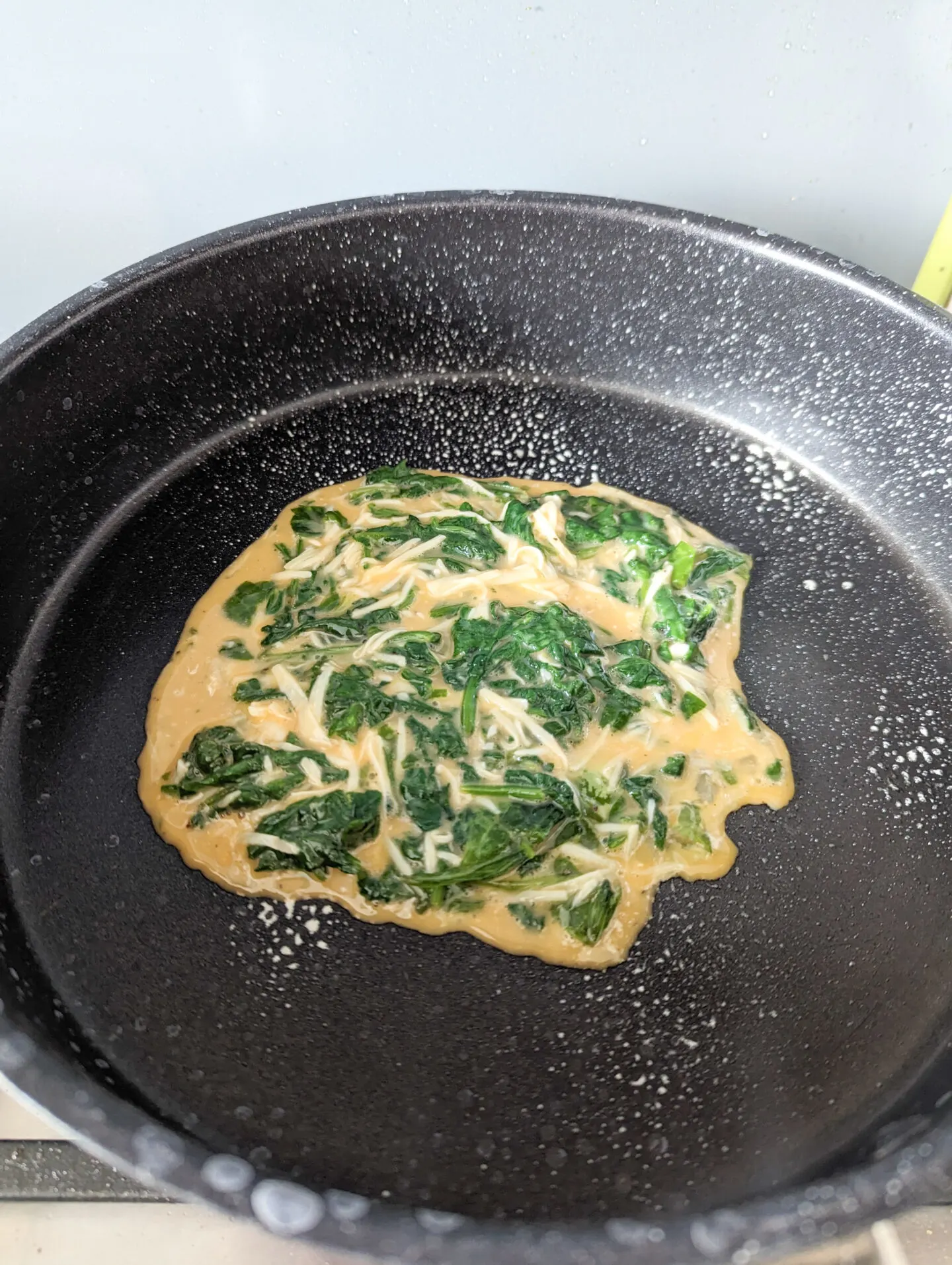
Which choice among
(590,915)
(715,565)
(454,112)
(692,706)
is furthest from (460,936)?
(454,112)

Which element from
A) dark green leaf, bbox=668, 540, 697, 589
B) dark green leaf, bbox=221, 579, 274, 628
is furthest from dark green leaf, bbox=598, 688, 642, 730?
dark green leaf, bbox=221, 579, 274, 628

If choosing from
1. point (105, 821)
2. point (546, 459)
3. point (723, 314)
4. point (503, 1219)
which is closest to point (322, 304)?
point (546, 459)

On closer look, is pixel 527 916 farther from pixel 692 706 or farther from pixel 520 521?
pixel 520 521

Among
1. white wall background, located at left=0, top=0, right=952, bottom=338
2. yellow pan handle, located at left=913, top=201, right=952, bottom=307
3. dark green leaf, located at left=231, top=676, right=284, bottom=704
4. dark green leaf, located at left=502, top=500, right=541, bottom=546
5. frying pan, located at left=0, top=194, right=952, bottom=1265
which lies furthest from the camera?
yellow pan handle, located at left=913, top=201, right=952, bottom=307

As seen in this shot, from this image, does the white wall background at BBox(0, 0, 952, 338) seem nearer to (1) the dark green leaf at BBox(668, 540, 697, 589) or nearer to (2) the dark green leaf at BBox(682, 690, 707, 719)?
(1) the dark green leaf at BBox(668, 540, 697, 589)

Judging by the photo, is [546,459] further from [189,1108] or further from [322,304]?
[189,1108]
